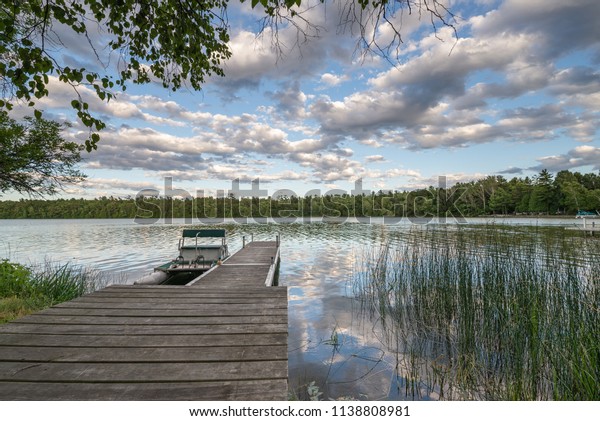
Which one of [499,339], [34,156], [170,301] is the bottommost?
[499,339]

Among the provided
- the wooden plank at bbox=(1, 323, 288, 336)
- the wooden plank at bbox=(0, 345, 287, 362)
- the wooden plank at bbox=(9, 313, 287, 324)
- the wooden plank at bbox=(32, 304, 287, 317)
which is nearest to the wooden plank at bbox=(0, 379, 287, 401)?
the wooden plank at bbox=(0, 345, 287, 362)

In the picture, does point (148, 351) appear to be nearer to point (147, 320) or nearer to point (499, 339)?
point (147, 320)

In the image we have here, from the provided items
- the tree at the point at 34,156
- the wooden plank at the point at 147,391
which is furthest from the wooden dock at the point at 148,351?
the tree at the point at 34,156

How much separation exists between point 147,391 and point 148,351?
64 cm

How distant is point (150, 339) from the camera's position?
9.75 feet

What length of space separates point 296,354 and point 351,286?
523cm

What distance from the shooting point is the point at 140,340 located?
9.66 feet

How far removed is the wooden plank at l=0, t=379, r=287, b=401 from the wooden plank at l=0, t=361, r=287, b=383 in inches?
2.4

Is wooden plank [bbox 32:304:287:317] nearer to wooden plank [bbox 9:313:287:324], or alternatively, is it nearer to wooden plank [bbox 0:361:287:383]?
wooden plank [bbox 9:313:287:324]

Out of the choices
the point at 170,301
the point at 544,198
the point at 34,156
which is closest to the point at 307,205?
the point at 544,198

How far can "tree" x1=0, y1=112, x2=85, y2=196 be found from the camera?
8320 millimetres

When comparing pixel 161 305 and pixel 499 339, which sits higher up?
pixel 161 305
